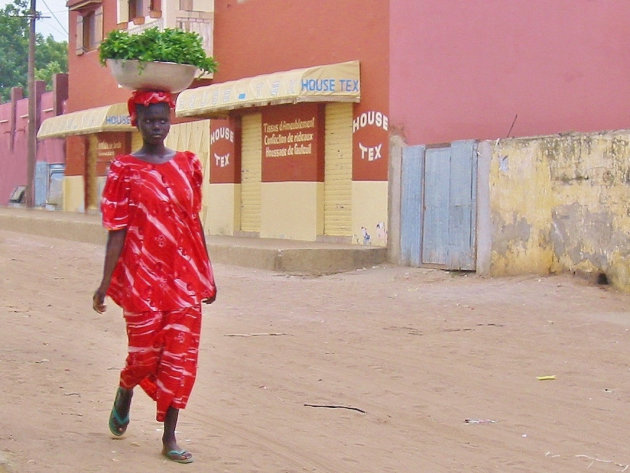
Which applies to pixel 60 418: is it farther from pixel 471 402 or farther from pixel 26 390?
pixel 471 402

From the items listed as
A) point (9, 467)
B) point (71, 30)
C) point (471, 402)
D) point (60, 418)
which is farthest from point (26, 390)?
point (71, 30)

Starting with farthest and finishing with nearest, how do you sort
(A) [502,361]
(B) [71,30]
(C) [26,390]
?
1. (B) [71,30]
2. (A) [502,361]
3. (C) [26,390]

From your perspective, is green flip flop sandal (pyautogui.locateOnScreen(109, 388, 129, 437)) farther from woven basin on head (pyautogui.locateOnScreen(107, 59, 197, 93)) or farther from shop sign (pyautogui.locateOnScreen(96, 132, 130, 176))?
shop sign (pyautogui.locateOnScreen(96, 132, 130, 176))

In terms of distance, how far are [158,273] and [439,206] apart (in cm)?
1011

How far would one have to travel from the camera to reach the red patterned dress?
Answer: 16.8ft

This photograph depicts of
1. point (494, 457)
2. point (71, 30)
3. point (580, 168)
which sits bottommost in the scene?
point (494, 457)

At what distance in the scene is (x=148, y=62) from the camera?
218 inches

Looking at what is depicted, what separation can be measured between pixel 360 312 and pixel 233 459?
6200 mm

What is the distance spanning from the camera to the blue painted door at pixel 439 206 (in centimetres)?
1437

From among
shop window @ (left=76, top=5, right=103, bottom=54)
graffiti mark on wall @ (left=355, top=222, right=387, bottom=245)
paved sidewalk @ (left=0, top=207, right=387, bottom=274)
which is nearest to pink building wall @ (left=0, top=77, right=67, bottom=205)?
shop window @ (left=76, top=5, right=103, bottom=54)

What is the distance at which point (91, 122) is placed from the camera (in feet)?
88.0

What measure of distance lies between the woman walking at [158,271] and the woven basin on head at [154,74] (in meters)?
0.35

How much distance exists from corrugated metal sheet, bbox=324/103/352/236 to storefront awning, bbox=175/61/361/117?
607 mm

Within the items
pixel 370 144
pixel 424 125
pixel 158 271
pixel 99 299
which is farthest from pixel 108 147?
pixel 158 271
